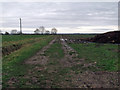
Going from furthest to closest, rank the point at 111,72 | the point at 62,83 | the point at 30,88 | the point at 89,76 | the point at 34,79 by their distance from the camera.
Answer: the point at 111,72, the point at 89,76, the point at 34,79, the point at 62,83, the point at 30,88

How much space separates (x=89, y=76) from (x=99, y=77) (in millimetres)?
476

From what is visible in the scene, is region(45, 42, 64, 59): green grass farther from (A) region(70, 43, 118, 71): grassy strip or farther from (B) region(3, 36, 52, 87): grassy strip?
(B) region(3, 36, 52, 87): grassy strip

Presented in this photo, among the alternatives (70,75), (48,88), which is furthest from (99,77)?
(48,88)

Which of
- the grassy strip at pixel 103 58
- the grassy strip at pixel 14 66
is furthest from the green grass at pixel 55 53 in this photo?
the grassy strip at pixel 14 66

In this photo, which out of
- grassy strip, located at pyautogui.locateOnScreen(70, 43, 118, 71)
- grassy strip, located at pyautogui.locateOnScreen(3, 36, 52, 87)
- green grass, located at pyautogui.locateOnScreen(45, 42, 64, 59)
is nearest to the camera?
grassy strip, located at pyautogui.locateOnScreen(3, 36, 52, 87)

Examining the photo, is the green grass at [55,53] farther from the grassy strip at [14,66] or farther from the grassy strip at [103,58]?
the grassy strip at [14,66]

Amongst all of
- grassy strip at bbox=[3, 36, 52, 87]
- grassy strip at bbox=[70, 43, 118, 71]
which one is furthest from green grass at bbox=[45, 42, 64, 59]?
grassy strip at bbox=[3, 36, 52, 87]

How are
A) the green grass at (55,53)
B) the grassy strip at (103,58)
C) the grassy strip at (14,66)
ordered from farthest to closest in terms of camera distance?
the green grass at (55,53), the grassy strip at (103,58), the grassy strip at (14,66)

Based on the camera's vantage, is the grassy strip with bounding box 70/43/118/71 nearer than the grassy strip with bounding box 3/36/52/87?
No

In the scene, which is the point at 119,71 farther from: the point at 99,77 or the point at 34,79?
the point at 34,79

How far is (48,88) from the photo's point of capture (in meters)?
7.28

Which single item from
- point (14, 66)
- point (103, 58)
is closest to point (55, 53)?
point (103, 58)

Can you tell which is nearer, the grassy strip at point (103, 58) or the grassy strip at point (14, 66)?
the grassy strip at point (14, 66)

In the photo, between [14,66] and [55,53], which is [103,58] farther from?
[14,66]
